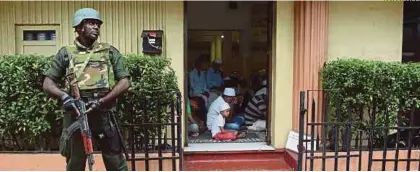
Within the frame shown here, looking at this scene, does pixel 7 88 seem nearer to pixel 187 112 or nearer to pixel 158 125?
pixel 158 125

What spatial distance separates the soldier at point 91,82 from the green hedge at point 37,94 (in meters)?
1.31

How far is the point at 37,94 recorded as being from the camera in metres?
5.25

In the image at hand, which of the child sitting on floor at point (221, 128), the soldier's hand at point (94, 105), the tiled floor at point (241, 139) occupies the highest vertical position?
the soldier's hand at point (94, 105)

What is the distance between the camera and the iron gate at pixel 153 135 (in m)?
5.21

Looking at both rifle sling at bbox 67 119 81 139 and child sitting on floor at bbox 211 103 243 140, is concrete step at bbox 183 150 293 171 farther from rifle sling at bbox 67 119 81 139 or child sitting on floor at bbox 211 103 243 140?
rifle sling at bbox 67 119 81 139

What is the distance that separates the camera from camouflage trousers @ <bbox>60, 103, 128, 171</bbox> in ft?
12.8

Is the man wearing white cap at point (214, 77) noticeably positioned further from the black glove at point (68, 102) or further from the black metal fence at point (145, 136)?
the black glove at point (68, 102)

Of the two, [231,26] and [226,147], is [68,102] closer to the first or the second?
[226,147]

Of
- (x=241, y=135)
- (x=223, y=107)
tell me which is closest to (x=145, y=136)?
(x=223, y=107)

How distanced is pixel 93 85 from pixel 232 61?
240 inches

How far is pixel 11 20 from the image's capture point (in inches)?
250

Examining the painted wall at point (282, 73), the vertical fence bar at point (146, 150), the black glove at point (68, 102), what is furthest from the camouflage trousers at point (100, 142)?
the painted wall at point (282, 73)

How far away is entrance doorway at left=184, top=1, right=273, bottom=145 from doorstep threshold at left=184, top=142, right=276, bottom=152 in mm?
129

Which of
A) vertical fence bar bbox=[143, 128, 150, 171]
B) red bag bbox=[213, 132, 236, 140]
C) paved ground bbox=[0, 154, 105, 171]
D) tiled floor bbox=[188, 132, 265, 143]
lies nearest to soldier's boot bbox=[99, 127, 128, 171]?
vertical fence bar bbox=[143, 128, 150, 171]
